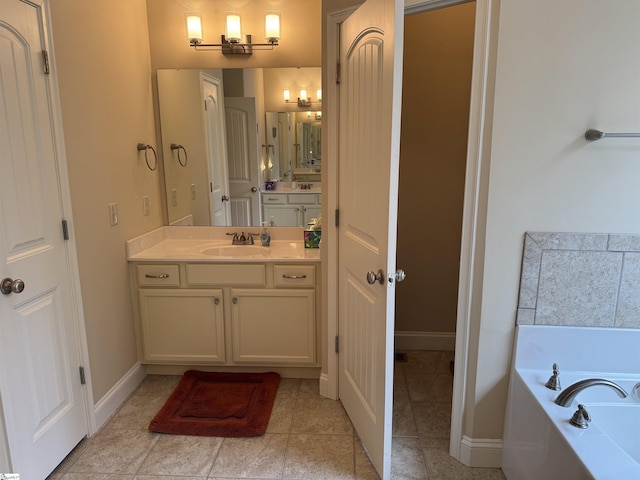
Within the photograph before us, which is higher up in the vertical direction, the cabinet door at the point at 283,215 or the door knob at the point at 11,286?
the cabinet door at the point at 283,215

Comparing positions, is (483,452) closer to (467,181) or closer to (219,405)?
(467,181)

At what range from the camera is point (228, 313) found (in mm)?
2672

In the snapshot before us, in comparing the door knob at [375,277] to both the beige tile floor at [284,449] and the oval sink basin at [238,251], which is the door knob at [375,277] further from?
the oval sink basin at [238,251]

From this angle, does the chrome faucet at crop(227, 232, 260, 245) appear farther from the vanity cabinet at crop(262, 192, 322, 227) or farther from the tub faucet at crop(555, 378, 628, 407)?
the tub faucet at crop(555, 378, 628, 407)

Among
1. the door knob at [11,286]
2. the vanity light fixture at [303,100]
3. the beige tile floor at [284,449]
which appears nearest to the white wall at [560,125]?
A: the beige tile floor at [284,449]

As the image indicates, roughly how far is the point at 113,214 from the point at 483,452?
230cm

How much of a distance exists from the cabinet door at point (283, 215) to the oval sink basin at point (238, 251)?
239 millimetres

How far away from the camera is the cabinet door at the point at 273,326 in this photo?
8.63ft

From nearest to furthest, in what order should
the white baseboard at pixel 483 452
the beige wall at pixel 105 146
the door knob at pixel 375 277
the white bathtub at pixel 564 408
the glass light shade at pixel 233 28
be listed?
the white bathtub at pixel 564 408
the door knob at pixel 375 277
the white baseboard at pixel 483 452
the beige wall at pixel 105 146
the glass light shade at pixel 233 28

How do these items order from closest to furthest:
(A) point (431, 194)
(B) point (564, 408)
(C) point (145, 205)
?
1. (B) point (564, 408)
2. (C) point (145, 205)
3. (A) point (431, 194)

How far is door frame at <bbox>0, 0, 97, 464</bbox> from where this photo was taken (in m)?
1.83

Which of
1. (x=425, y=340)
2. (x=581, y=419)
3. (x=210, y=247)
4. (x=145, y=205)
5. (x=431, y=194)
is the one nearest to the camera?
(x=581, y=419)

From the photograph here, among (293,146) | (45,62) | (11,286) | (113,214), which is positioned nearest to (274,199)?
(293,146)

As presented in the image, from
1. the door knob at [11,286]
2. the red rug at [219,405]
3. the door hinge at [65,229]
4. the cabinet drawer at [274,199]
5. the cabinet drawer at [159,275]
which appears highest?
the cabinet drawer at [274,199]
